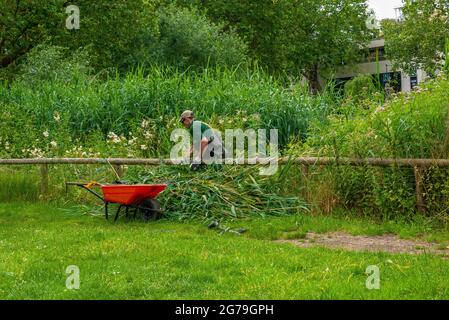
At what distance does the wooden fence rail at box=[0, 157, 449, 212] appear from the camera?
9028mm

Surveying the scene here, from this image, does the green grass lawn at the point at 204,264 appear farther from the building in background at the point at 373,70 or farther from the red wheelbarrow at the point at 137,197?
the building in background at the point at 373,70

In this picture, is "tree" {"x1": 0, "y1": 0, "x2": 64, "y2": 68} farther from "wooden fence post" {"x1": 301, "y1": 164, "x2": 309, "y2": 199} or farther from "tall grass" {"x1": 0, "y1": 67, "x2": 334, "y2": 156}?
"wooden fence post" {"x1": 301, "y1": 164, "x2": 309, "y2": 199}

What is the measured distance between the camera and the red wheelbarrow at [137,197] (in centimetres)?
953

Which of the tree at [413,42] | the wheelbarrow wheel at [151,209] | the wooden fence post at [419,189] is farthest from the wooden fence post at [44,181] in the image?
the tree at [413,42]

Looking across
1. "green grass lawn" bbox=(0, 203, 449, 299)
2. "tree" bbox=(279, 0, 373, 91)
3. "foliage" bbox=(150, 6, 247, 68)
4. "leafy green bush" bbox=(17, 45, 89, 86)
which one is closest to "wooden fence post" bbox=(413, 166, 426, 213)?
"green grass lawn" bbox=(0, 203, 449, 299)

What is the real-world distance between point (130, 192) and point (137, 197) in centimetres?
19

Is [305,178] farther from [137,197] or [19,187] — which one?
[19,187]

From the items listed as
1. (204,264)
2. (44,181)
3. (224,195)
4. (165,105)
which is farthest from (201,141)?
(165,105)

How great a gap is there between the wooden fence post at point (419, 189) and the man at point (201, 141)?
3.13 m

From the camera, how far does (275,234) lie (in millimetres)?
A: 8617

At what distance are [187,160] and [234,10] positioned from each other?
25.7m

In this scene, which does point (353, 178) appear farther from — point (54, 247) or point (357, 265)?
point (54, 247)
